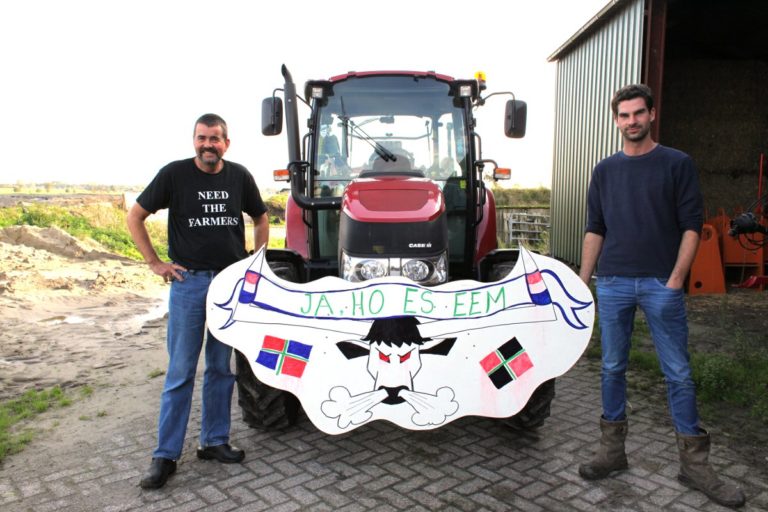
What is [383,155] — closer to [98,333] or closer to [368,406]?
[368,406]

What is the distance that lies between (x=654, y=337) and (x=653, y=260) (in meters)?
0.41

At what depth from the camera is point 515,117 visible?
4.45 m

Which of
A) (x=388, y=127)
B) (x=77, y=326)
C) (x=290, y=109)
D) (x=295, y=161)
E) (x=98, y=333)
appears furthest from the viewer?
(x=77, y=326)

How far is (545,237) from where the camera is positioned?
16.0 metres

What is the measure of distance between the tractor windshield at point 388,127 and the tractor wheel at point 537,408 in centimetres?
168

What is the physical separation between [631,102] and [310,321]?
6.40 ft

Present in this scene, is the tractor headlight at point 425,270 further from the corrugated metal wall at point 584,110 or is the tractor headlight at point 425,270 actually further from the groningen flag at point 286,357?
the corrugated metal wall at point 584,110

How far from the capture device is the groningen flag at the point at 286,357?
9.88ft

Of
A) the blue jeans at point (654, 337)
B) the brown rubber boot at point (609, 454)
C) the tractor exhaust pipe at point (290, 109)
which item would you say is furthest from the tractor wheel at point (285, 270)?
the brown rubber boot at point (609, 454)

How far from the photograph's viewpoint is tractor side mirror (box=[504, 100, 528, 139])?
175 inches

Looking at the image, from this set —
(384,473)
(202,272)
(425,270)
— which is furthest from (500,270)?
(202,272)

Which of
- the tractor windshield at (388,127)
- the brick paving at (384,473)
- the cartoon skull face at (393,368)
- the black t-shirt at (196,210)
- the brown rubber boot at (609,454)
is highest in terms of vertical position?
the tractor windshield at (388,127)

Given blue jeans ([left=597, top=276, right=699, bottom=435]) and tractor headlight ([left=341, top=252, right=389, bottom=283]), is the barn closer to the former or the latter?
blue jeans ([left=597, top=276, right=699, bottom=435])

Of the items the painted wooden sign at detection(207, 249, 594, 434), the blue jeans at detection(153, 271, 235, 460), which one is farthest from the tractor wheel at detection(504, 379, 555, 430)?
the blue jeans at detection(153, 271, 235, 460)
